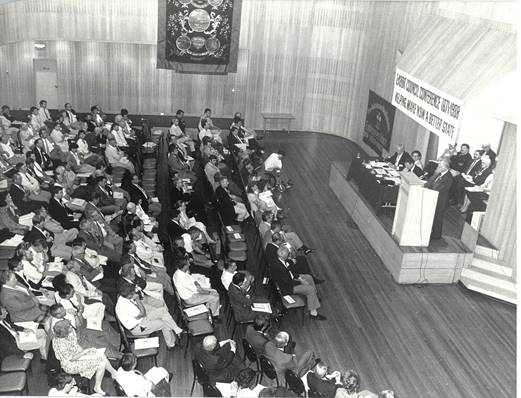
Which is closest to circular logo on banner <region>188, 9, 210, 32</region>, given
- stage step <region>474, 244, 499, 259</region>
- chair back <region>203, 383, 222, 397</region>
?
stage step <region>474, 244, 499, 259</region>

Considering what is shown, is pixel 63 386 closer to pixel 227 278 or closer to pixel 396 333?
pixel 227 278

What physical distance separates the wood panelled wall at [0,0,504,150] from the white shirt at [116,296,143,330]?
35.8 feet

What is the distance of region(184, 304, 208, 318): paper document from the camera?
7.61 meters

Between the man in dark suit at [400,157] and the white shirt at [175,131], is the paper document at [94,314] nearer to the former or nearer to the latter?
the man in dark suit at [400,157]

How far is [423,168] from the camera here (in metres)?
13.5

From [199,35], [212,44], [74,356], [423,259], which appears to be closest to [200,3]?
[199,35]

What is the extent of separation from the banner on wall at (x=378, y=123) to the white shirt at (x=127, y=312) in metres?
10.2

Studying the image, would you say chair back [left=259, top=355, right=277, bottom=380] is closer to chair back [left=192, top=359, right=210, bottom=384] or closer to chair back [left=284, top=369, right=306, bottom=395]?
chair back [left=284, top=369, right=306, bottom=395]

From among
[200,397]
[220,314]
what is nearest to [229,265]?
[220,314]

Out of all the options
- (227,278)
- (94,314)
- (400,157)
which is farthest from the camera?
(400,157)

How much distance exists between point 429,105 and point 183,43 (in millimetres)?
9019

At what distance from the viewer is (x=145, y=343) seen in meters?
6.92

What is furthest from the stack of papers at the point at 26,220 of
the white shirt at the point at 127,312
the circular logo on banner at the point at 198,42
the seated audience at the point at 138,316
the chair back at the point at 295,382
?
the circular logo on banner at the point at 198,42

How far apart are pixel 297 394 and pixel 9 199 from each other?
20.7ft
